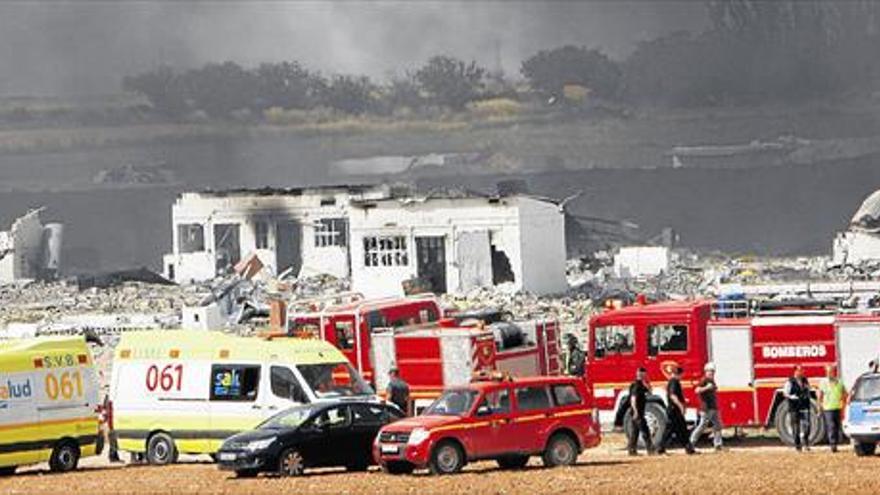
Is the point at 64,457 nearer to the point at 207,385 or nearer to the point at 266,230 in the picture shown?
the point at 207,385

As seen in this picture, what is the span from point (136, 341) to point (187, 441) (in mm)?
2301

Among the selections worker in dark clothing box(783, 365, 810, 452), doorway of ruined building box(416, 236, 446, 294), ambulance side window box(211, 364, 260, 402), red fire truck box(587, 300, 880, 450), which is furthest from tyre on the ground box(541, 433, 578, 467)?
doorway of ruined building box(416, 236, 446, 294)

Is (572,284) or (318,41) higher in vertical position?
(318,41)

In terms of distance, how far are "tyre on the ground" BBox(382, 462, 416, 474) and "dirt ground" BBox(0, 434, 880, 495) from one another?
0.23 meters

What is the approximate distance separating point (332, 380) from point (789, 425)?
6.79 meters

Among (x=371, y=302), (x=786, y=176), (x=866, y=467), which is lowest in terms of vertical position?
(x=866, y=467)

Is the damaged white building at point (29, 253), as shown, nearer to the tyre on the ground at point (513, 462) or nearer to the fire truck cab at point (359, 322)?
the fire truck cab at point (359, 322)

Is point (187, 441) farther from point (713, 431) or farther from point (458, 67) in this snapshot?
point (458, 67)

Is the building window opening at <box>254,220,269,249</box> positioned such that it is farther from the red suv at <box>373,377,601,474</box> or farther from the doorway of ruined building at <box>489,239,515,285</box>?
the red suv at <box>373,377,601,474</box>

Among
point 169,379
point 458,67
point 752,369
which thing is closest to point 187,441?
point 169,379

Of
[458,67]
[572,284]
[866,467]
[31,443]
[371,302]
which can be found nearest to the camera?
[866,467]

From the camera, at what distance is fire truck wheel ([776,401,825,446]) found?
139 ft

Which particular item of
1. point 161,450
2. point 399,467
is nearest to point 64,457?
point 161,450

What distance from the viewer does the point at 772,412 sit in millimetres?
43500
